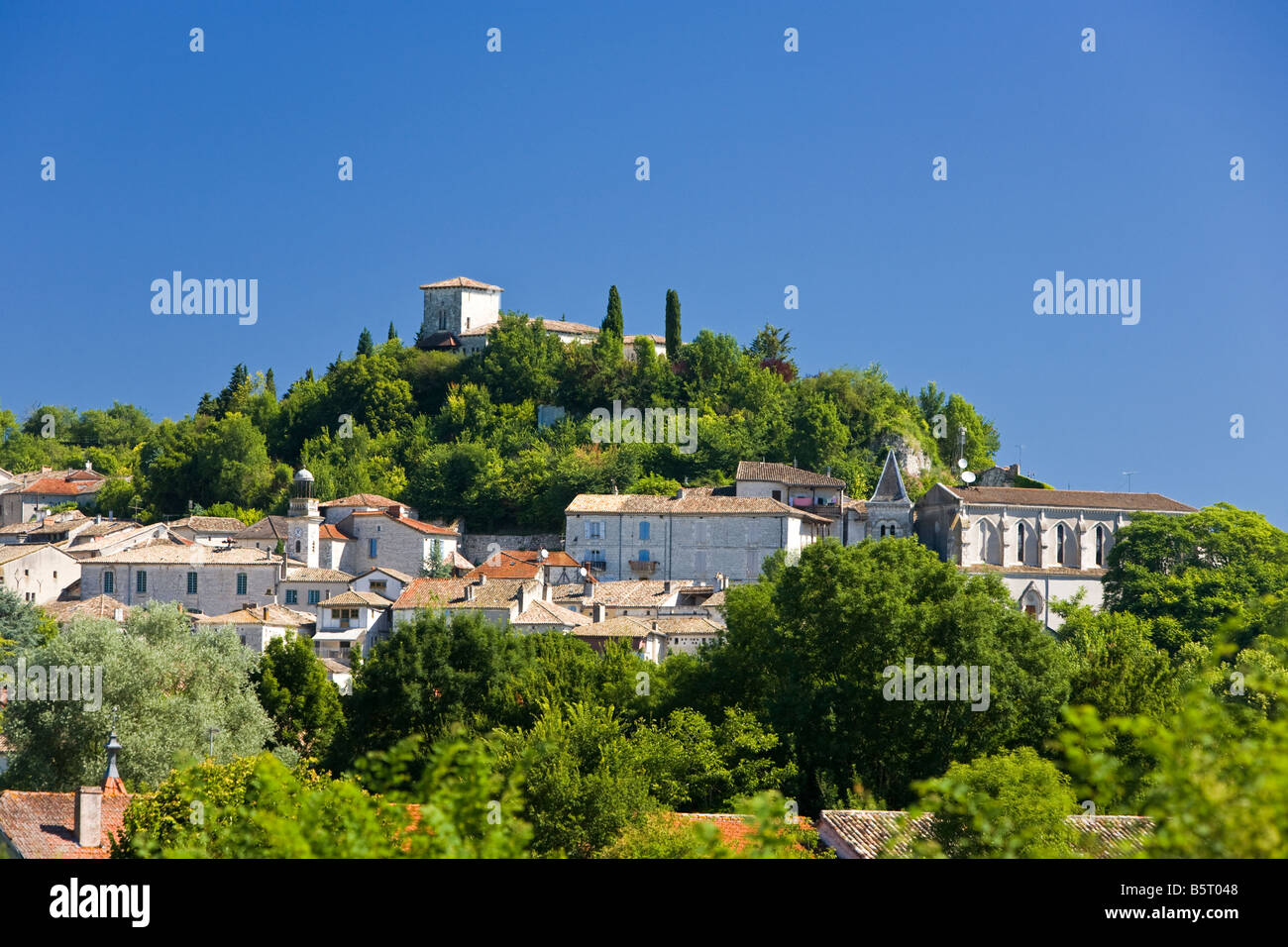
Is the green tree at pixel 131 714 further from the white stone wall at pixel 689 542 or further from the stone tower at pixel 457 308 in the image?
A: the stone tower at pixel 457 308

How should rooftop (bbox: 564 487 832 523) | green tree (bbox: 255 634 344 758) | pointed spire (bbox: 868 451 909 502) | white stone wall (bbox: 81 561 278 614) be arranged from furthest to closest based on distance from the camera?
pointed spire (bbox: 868 451 909 502) → rooftop (bbox: 564 487 832 523) → white stone wall (bbox: 81 561 278 614) → green tree (bbox: 255 634 344 758)

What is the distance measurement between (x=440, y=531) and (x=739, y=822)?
187ft

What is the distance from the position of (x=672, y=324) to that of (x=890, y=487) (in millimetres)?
25669

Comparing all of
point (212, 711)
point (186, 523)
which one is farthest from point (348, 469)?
point (212, 711)

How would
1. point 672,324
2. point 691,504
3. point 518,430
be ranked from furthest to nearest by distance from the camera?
point 672,324 → point 518,430 → point 691,504

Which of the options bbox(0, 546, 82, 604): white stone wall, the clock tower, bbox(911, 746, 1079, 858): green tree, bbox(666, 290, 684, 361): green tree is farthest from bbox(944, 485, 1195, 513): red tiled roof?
bbox(911, 746, 1079, 858): green tree

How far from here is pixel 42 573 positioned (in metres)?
73.9

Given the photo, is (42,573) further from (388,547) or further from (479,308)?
(479,308)

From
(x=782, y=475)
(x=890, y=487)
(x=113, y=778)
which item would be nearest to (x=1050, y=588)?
(x=890, y=487)

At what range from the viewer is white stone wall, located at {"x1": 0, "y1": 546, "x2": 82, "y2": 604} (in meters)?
→ 72.1

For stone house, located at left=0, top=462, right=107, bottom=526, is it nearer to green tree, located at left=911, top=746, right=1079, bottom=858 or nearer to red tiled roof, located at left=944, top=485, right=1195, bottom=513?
red tiled roof, located at left=944, top=485, right=1195, bottom=513

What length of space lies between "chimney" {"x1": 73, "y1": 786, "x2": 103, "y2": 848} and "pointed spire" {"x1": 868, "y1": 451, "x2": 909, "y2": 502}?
182 ft

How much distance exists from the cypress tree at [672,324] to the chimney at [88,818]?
73.2 metres
